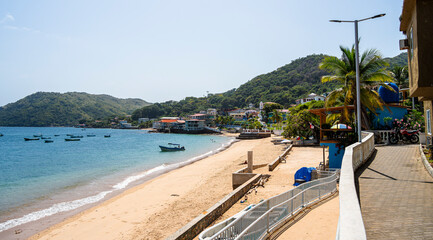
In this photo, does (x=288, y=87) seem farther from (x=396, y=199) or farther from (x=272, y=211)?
(x=396, y=199)

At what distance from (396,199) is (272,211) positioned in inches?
128

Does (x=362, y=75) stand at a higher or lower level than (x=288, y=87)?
lower

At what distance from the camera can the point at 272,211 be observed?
326 inches

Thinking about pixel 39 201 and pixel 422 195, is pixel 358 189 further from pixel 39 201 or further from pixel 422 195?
pixel 39 201

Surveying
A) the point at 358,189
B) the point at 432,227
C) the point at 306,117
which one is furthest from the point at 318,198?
the point at 306,117

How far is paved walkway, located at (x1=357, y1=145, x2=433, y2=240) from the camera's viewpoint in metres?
4.82

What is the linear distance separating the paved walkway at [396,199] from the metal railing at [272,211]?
1.77 m

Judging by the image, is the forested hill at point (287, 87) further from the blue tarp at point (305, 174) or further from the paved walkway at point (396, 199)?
the paved walkway at point (396, 199)

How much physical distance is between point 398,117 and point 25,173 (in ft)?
129

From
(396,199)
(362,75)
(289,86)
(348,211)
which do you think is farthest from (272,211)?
(289,86)

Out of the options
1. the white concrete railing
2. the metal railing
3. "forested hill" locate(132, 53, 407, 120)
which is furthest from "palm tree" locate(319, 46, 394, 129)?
"forested hill" locate(132, 53, 407, 120)

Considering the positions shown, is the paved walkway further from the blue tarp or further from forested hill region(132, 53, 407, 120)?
forested hill region(132, 53, 407, 120)

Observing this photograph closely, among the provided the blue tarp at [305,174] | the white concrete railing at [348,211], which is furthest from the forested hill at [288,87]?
the white concrete railing at [348,211]

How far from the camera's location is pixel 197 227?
33.1 feet
